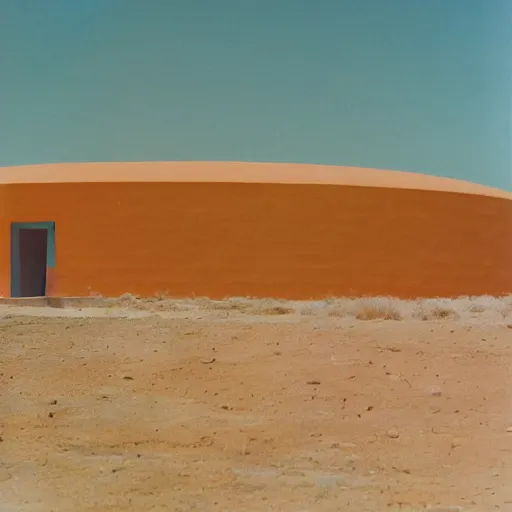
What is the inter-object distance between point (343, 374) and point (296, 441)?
3.60 ft

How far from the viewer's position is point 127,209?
14.6 metres

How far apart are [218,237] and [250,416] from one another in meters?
9.51

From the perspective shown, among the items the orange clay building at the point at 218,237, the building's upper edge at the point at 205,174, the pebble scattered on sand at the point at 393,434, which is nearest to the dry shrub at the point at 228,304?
the orange clay building at the point at 218,237

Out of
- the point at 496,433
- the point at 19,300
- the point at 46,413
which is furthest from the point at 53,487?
the point at 19,300

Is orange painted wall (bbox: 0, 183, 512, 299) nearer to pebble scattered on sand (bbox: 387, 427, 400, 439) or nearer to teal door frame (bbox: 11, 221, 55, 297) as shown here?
teal door frame (bbox: 11, 221, 55, 297)

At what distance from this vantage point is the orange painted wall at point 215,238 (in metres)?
14.5

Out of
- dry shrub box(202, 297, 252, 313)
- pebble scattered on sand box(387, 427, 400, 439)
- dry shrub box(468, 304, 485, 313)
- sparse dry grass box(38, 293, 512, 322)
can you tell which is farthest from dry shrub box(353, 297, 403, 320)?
pebble scattered on sand box(387, 427, 400, 439)

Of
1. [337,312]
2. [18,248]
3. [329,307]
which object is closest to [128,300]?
[18,248]

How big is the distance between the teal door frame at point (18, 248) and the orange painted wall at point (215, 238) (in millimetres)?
129

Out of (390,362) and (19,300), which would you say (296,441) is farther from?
(19,300)

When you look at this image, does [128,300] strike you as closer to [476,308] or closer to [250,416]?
[476,308]

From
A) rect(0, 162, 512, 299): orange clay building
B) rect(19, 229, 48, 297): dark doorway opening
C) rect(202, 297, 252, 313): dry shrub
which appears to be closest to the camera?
rect(202, 297, 252, 313): dry shrub

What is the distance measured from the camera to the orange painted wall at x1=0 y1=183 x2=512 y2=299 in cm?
1448

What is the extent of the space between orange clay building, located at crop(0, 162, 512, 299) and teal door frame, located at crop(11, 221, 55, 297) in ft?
0.07
